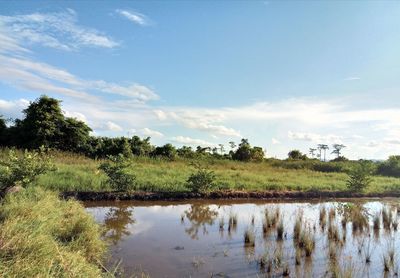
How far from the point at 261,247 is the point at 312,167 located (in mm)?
25511

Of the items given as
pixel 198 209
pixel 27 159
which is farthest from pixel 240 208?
pixel 27 159

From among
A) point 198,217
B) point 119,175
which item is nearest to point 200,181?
point 119,175

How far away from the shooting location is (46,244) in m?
5.05

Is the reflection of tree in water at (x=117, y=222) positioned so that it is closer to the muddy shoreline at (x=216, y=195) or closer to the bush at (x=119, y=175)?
the muddy shoreline at (x=216, y=195)

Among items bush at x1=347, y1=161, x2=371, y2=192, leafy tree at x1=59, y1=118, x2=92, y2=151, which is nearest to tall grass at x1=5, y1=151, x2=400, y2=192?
bush at x1=347, y1=161, x2=371, y2=192

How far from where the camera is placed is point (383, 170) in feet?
107

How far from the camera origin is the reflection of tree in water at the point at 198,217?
33.8 ft

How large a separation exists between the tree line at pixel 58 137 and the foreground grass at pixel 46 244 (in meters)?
19.3

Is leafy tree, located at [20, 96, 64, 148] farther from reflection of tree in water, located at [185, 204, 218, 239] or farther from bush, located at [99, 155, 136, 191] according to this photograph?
reflection of tree in water, located at [185, 204, 218, 239]

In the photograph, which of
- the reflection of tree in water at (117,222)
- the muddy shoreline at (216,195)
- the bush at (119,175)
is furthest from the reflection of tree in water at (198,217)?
the bush at (119,175)

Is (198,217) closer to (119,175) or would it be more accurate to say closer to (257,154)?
(119,175)

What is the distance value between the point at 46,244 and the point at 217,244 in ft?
15.1

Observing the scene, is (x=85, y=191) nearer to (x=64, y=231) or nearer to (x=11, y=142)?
(x=64, y=231)

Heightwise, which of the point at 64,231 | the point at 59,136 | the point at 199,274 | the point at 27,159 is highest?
the point at 59,136
